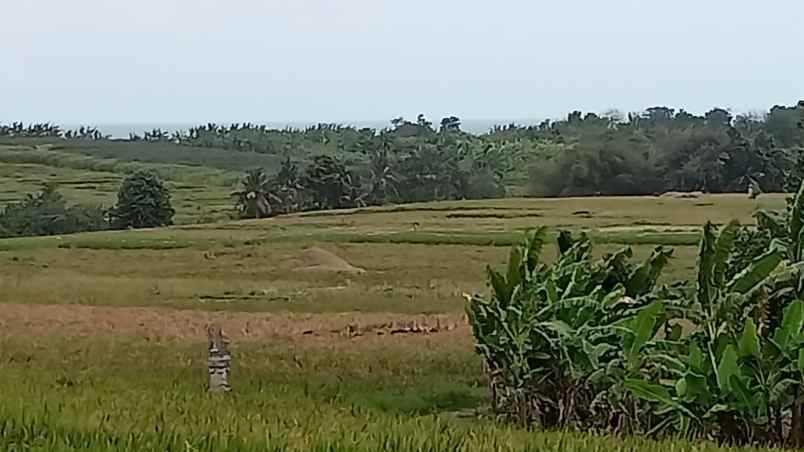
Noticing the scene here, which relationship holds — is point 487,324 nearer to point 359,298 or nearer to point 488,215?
point 359,298

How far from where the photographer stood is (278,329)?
18.2 metres

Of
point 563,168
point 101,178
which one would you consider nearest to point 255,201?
point 563,168

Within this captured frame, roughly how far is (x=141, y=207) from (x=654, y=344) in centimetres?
5223

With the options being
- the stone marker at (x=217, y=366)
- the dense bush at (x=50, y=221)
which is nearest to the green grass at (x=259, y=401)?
the stone marker at (x=217, y=366)

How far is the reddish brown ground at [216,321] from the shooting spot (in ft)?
57.3

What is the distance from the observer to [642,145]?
2958 inches

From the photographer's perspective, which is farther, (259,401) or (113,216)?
(113,216)

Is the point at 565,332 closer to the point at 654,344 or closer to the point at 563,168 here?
the point at 654,344

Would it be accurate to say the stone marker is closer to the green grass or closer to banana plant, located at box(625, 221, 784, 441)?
the green grass

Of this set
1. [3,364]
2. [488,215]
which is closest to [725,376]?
[3,364]

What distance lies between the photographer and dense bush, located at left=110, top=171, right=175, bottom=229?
59344 millimetres

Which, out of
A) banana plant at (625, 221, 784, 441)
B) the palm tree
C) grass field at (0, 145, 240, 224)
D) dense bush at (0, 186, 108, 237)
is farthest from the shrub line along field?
grass field at (0, 145, 240, 224)

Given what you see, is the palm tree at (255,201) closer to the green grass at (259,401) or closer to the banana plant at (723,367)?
the green grass at (259,401)

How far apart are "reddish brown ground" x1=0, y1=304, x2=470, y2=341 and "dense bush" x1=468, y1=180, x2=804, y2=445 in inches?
253
